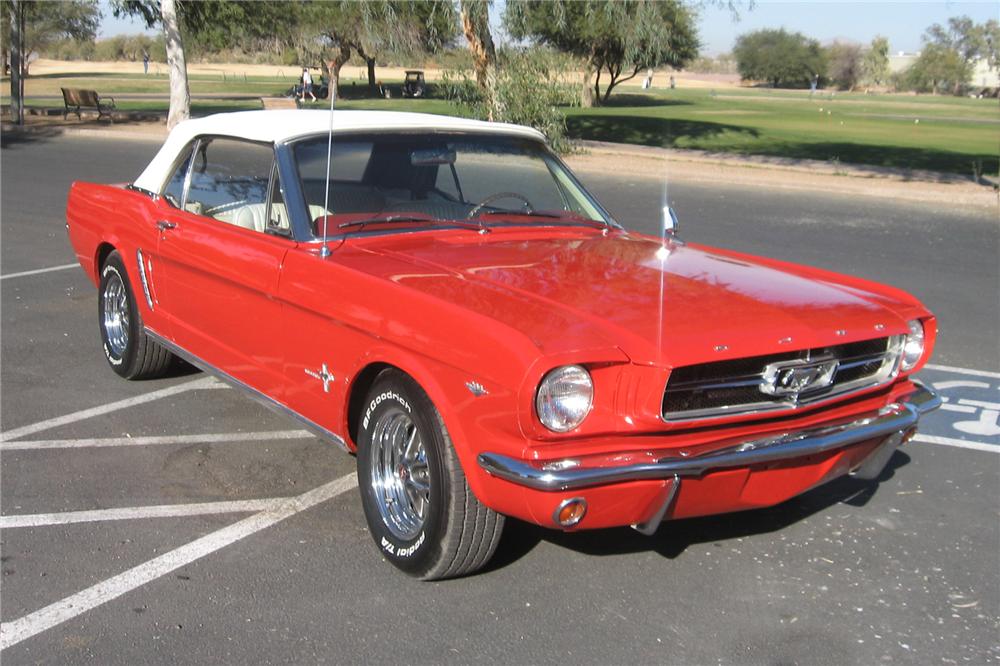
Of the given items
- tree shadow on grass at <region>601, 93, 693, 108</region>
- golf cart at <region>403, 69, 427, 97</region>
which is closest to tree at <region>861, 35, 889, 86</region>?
tree shadow on grass at <region>601, 93, 693, 108</region>

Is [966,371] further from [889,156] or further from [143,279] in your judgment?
[889,156]

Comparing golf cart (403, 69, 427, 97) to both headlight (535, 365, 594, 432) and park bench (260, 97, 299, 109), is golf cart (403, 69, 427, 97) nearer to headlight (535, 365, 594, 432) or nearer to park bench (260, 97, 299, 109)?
park bench (260, 97, 299, 109)

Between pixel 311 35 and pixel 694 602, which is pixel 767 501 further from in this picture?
pixel 311 35

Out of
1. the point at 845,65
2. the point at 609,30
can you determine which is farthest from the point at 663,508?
the point at 845,65

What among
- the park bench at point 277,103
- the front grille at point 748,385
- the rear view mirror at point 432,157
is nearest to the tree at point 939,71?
the park bench at point 277,103

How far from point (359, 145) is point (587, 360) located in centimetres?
203

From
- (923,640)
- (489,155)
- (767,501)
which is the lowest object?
(923,640)

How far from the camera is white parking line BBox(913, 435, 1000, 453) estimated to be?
5.34 m

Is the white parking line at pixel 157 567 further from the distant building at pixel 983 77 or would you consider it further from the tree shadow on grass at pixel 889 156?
the distant building at pixel 983 77

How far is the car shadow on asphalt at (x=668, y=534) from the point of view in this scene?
4062 mm

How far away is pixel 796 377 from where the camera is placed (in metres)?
3.55

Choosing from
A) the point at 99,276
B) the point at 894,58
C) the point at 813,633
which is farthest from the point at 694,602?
the point at 894,58

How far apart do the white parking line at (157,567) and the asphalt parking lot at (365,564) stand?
0.4 inches

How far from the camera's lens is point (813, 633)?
137 inches
